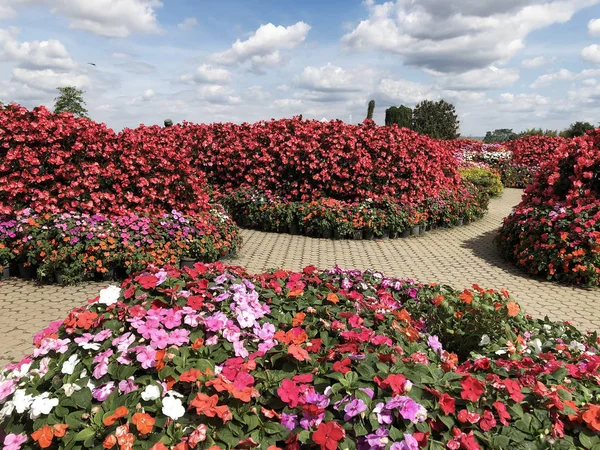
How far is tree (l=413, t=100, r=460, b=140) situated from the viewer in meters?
33.8

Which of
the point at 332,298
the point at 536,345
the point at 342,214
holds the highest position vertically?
the point at 332,298

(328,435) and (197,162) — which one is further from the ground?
(197,162)

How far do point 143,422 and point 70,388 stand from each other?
389 mm

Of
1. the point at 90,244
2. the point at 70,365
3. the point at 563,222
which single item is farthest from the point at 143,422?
the point at 563,222

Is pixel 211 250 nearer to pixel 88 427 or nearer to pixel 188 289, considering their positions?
pixel 188 289

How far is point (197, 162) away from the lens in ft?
33.7

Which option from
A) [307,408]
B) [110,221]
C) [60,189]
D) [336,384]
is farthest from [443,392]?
[60,189]

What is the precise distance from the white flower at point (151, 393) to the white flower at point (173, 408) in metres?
0.05

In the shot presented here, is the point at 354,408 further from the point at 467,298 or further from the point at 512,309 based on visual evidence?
the point at 512,309

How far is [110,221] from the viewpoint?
527 centimetres

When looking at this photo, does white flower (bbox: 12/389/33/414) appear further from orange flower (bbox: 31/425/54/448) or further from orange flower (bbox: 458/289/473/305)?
orange flower (bbox: 458/289/473/305)

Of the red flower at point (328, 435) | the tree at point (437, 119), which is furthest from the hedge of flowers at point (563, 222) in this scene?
the tree at point (437, 119)

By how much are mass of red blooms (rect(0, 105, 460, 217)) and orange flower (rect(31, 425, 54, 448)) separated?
431cm

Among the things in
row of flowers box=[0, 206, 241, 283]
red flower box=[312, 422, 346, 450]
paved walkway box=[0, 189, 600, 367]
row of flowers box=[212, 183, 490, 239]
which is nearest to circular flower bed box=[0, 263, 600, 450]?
red flower box=[312, 422, 346, 450]
